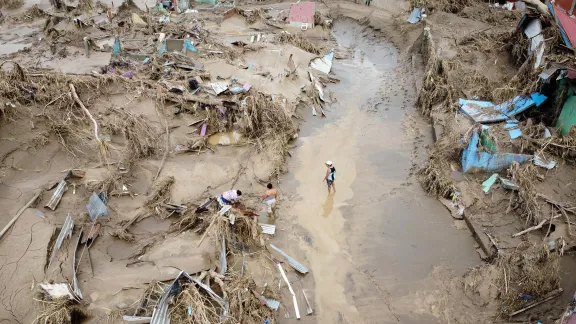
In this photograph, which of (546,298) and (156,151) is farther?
(156,151)

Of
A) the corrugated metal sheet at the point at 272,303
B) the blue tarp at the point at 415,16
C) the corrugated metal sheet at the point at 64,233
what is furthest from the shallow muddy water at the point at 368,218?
the blue tarp at the point at 415,16

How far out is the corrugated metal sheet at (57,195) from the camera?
8.80 metres

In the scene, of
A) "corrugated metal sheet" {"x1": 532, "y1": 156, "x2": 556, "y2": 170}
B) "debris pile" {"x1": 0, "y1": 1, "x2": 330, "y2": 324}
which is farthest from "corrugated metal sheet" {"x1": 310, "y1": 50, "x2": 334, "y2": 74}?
"corrugated metal sheet" {"x1": 532, "y1": 156, "x2": 556, "y2": 170}

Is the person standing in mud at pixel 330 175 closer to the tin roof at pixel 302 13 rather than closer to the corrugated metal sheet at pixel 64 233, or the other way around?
the corrugated metal sheet at pixel 64 233

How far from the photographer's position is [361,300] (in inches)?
321

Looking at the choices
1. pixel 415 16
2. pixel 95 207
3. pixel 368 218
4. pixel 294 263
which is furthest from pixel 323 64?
pixel 95 207

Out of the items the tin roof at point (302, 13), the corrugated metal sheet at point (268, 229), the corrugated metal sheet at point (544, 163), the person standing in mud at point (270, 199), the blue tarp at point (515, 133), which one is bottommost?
the corrugated metal sheet at point (268, 229)

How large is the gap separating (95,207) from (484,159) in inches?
403

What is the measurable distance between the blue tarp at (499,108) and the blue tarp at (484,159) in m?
2.12

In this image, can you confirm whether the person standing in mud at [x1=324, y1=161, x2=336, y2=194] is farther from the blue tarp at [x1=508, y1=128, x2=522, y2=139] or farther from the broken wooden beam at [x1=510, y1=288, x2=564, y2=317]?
the blue tarp at [x1=508, y1=128, x2=522, y2=139]

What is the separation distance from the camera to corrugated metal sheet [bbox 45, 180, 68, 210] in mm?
8805

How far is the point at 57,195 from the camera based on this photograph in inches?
357

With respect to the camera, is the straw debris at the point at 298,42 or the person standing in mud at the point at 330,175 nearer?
the person standing in mud at the point at 330,175

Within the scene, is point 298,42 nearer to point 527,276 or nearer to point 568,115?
point 568,115
